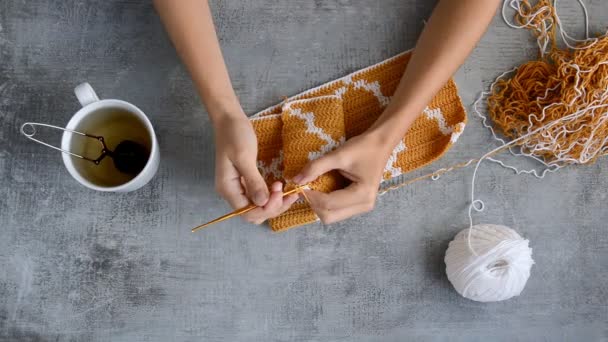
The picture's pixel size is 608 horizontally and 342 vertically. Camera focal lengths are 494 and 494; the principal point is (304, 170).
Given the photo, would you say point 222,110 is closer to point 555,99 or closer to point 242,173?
point 242,173

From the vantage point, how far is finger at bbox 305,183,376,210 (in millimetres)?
748

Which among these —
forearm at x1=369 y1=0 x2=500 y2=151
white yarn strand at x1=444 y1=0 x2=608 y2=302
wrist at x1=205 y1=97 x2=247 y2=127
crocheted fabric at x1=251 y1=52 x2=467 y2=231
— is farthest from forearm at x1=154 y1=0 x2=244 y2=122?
white yarn strand at x1=444 y1=0 x2=608 y2=302

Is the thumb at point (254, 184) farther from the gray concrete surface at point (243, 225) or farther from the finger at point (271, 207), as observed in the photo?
the gray concrete surface at point (243, 225)

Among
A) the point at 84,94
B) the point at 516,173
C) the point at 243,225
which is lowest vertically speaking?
the point at 243,225

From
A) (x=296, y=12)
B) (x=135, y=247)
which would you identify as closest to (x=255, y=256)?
(x=135, y=247)

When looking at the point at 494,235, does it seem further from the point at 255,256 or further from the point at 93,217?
the point at 93,217

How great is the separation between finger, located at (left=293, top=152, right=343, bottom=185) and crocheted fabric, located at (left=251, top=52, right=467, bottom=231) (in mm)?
77

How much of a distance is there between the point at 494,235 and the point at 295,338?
1.23 feet

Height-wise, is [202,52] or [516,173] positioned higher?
[202,52]

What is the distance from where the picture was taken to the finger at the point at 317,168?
728 millimetres

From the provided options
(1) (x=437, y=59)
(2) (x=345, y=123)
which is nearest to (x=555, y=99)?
(1) (x=437, y=59)

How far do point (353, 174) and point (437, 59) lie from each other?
0.23m

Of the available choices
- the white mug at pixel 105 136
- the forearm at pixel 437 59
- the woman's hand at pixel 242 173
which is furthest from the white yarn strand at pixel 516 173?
the white mug at pixel 105 136

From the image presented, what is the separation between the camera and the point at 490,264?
0.80 meters
